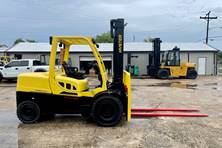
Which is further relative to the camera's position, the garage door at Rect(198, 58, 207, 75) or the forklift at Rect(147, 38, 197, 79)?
the garage door at Rect(198, 58, 207, 75)

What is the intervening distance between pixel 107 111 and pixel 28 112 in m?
2.23

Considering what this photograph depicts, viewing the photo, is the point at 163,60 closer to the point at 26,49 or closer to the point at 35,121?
the point at 26,49

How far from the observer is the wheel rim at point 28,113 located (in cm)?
716

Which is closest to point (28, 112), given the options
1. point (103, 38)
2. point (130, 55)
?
point (130, 55)

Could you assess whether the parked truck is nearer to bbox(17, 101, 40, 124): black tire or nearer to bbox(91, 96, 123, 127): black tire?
bbox(17, 101, 40, 124): black tire

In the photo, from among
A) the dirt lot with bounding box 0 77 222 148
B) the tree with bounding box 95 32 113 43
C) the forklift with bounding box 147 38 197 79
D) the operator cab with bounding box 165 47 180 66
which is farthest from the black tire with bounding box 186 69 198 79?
the tree with bounding box 95 32 113 43

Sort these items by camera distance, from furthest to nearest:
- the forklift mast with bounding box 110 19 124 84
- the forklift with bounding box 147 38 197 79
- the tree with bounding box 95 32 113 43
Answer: the tree with bounding box 95 32 113 43 < the forklift with bounding box 147 38 197 79 < the forklift mast with bounding box 110 19 124 84

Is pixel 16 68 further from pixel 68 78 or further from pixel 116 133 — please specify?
pixel 116 133

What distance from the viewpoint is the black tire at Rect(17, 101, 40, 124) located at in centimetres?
714

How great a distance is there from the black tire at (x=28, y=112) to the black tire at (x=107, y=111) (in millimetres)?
1600

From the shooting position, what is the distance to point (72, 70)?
7746 millimetres

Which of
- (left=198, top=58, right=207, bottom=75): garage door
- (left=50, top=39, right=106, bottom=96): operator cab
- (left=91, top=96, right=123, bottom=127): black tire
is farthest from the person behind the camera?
(left=198, top=58, right=207, bottom=75): garage door

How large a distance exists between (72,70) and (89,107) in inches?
52.3

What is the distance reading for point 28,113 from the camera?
23.6 feet
